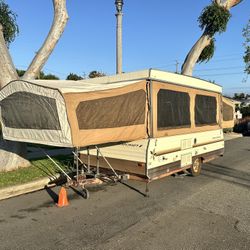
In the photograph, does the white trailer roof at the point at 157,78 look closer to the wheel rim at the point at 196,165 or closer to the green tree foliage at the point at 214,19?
the wheel rim at the point at 196,165

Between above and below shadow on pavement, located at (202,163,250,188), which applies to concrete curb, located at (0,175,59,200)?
above

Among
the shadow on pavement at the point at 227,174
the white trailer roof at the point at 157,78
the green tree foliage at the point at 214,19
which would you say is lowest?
the shadow on pavement at the point at 227,174

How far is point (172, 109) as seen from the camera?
8.05 m

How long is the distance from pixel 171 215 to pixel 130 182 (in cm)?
261

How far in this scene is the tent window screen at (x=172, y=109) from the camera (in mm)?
7660

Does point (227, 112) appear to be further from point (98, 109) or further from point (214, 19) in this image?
point (98, 109)

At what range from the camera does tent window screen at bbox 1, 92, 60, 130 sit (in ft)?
19.9

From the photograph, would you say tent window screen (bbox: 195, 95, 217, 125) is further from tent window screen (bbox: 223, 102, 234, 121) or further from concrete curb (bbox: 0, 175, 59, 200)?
concrete curb (bbox: 0, 175, 59, 200)

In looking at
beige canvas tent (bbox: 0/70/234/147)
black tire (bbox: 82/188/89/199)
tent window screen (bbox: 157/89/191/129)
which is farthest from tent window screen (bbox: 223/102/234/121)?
black tire (bbox: 82/188/89/199)

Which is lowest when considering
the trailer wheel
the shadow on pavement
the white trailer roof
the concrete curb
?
the shadow on pavement

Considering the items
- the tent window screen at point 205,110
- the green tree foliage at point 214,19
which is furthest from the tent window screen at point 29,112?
the green tree foliage at point 214,19

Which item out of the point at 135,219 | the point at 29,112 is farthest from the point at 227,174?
the point at 29,112

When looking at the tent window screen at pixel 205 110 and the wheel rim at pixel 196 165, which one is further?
the wheel rim at pixel 196 165

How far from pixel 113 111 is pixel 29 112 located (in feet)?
5.47
